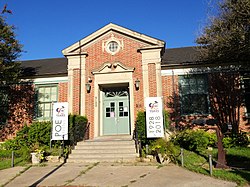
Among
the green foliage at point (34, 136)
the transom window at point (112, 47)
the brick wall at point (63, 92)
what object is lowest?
the green foliage at point (34, 136)

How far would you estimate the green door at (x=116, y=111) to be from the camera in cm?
1237

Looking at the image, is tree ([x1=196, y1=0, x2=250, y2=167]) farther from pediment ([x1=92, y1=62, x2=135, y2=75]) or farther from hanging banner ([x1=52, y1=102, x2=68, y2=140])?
hanging banner ([x1=52, y1=102, x2=68, y2=140])

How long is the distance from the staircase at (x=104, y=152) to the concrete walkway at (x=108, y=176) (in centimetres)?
57

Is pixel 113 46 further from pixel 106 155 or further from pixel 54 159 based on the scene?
pixel 54 159

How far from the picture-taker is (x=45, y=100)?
1343 centimetres

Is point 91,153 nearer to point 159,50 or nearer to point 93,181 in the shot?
point 93,181

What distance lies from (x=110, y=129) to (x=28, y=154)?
4435mm

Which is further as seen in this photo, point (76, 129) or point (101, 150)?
point (76, 129)

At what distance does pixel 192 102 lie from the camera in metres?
12.1

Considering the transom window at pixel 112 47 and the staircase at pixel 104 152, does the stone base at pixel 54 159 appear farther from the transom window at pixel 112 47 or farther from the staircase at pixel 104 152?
the transom window at pixel 112 47

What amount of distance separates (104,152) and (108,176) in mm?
2552

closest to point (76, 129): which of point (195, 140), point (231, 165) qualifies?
point (195, 140)

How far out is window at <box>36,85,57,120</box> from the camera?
43.6 ft

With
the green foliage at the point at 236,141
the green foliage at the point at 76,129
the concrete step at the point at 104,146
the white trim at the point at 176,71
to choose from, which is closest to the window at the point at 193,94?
the white trim at the point at 176,71
